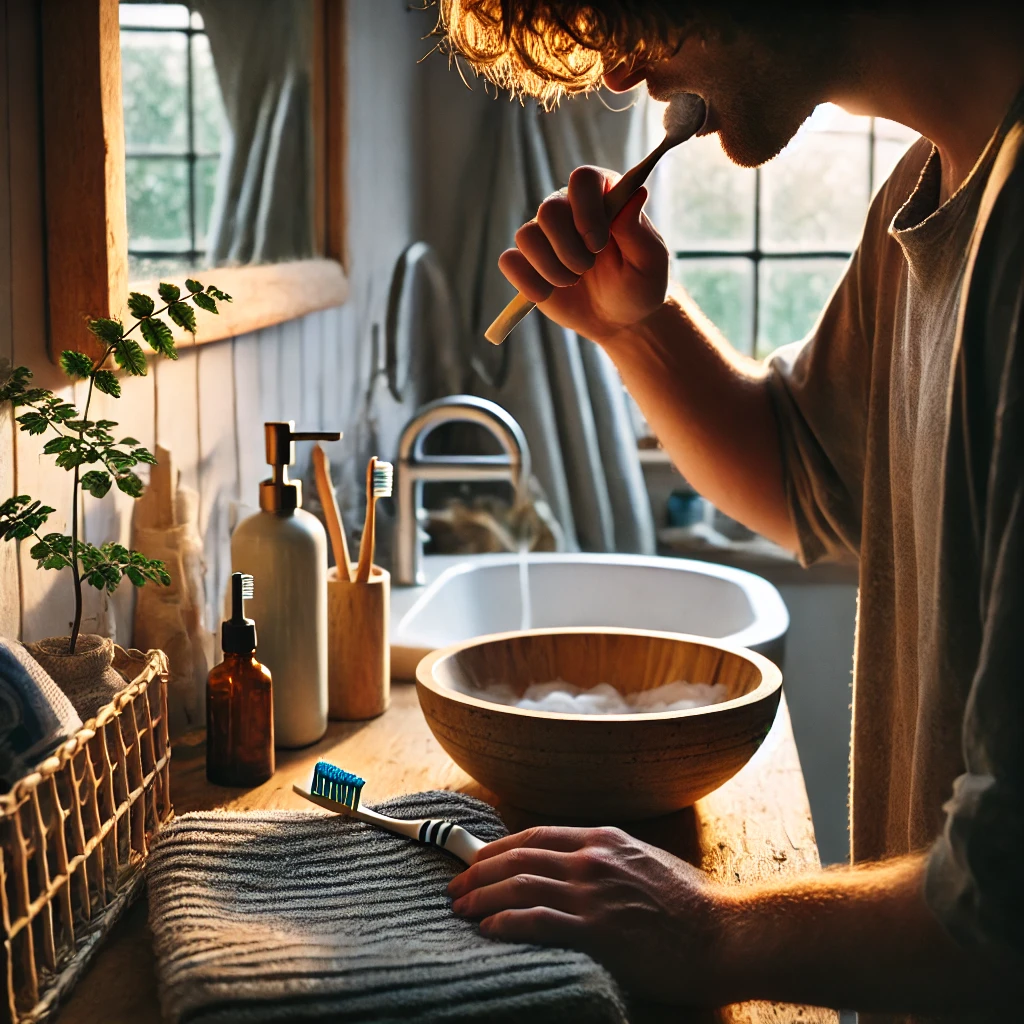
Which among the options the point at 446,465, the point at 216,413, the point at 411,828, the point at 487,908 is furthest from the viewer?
the point at 446,465

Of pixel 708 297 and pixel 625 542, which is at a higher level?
pixel 708 297

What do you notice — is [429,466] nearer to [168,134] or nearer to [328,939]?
[168,134]

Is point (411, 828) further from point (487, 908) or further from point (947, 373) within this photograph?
point (947, 373)

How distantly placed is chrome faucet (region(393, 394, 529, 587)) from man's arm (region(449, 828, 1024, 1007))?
3.30ft

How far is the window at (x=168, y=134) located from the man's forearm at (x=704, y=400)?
1.52 ft

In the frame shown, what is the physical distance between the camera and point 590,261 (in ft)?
3.30

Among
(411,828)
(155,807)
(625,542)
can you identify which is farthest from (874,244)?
(625,542)

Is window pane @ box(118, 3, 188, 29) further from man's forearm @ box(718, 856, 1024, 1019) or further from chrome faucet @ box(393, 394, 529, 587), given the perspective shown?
man's forearm @ box(718, 856, 1024, 1019)

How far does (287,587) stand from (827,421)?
0.60 meters

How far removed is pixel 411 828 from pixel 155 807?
0.19 m

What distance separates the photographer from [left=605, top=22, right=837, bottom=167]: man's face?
2.74 ft

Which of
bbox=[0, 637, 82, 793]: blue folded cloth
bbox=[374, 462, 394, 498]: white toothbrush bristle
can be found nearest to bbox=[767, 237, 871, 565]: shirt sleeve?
bbox=[374, 462, 394, 498]: white toothbrush bristle

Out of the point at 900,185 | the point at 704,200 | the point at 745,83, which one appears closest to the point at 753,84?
the point at 745,83

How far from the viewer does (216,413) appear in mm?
1250
